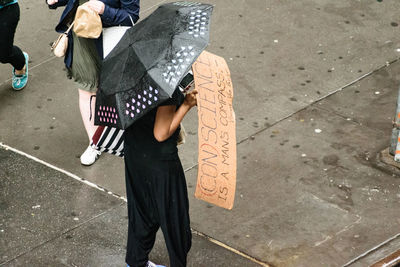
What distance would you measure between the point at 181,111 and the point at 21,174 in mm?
2493

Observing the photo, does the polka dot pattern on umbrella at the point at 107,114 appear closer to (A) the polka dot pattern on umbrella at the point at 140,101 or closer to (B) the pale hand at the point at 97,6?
(A) the polka dot pattern on umbrella at the point at 140,101

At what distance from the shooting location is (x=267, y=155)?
253 inches

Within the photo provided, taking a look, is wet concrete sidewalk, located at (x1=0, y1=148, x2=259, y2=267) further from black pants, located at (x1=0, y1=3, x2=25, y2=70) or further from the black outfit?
black pants, located at (x1=0, y1=3, x2=25, y2=70)

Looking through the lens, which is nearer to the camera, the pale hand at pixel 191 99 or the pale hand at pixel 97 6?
the pale hand at pixel 191 99

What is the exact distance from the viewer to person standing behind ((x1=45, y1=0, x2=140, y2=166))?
572 centimetres

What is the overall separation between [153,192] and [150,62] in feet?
2.91

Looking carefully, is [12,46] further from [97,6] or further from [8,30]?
[97,6]

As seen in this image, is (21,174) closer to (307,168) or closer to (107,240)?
(107,240)

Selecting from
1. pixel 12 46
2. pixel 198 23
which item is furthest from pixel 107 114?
pixel 12 46

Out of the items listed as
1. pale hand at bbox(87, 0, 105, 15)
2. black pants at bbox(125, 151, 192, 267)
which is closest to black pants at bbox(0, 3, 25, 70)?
pale hand at bbox(87, 0, 105, 15)

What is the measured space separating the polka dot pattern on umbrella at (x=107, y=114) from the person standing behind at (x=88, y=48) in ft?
4.92

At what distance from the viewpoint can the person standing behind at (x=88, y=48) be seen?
18.8 ft

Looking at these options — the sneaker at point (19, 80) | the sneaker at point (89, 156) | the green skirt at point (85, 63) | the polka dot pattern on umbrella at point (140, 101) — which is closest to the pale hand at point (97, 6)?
the green skirt at point (85, 63)

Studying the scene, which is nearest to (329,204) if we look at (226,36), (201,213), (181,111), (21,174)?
(201,213)
